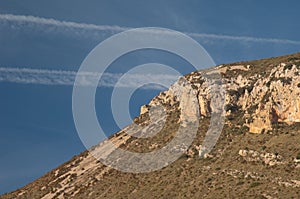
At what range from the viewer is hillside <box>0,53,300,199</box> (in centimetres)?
9588

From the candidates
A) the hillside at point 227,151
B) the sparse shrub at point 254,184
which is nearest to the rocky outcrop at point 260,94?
the hillside at point 227,151

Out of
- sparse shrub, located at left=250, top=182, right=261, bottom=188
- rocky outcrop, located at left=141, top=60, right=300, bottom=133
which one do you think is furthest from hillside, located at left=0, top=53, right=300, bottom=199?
sparse shrub, located at left=250, top=182, right=261, bottom=188

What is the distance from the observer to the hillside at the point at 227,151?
3775 inches

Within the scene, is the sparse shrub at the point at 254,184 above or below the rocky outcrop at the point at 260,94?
below

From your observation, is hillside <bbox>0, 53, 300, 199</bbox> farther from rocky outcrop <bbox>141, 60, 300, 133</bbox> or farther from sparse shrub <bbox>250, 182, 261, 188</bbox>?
sparse shrub <bbox>250, 182, 261, 188</bbox>

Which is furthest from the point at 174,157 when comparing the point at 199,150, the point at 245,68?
the point at 245,68

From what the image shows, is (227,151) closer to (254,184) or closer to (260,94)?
(260,94)

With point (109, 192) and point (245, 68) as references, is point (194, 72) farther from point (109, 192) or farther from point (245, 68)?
point (109, 192)

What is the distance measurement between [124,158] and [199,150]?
22.7 m

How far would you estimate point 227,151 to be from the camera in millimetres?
109750

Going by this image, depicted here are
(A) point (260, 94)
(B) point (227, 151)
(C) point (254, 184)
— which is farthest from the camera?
(A) point (260, 94)

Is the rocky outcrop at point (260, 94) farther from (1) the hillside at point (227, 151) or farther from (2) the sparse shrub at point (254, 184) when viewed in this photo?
(2) the sparse shrub at point (254, 184)

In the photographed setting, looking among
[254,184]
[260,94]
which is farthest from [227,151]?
[254,184]

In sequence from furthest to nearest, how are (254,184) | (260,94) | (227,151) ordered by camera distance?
(260,94) < (227,151) < (254,184)
